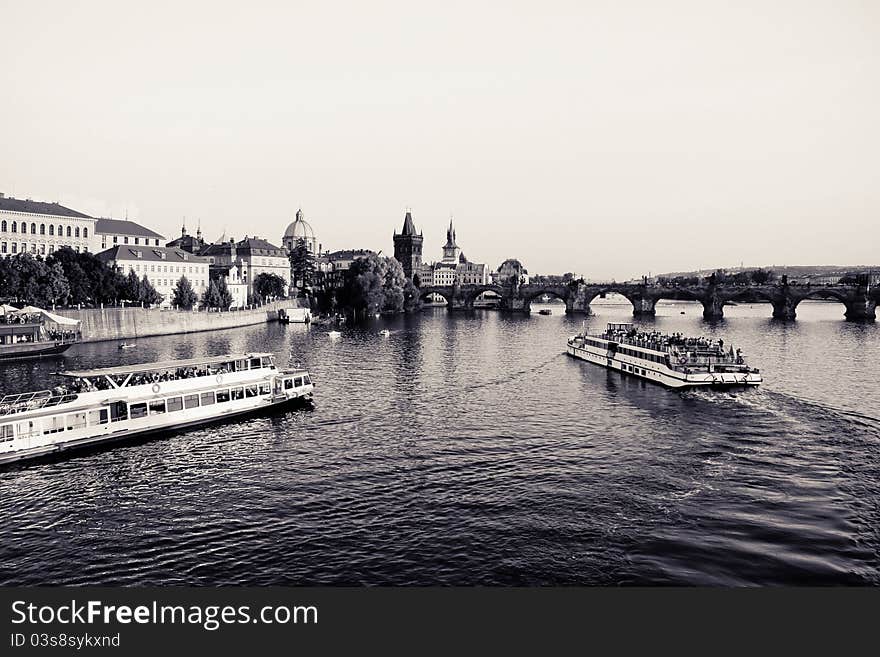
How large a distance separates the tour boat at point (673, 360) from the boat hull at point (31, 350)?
7610 cm

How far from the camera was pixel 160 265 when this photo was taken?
166625mm

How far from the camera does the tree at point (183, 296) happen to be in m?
160

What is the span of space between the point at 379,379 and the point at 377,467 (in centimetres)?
3596

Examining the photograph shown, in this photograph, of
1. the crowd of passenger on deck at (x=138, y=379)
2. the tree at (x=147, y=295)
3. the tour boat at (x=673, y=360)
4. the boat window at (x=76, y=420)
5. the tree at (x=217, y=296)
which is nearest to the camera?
the boat window at (x=76, y=420)

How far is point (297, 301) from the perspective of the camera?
196000 millimetres

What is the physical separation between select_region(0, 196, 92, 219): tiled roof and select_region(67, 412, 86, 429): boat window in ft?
393

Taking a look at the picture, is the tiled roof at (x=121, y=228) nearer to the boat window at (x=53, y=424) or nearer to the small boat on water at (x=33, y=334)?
the small boat on water at (x=33, y=334)

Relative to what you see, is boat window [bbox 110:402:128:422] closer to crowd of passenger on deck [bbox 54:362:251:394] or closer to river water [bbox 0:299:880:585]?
crowd of passenger on deck [bbox 54:362:251:394]

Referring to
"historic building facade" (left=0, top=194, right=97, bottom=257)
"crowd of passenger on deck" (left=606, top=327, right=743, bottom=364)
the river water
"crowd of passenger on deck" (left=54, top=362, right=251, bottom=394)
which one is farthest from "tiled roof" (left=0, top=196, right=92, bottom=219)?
"crowd of passenger on deck" (left=606, top=327, right=743, bottom=364)

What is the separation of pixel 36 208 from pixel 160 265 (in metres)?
28.1

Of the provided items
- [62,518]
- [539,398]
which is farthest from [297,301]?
[62,518]

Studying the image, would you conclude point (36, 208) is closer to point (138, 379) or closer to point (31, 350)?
point (31, 350)

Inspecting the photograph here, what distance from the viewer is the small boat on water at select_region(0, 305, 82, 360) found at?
3716 inches

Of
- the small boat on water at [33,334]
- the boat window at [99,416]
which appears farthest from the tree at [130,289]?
the boat window at [99,416]
